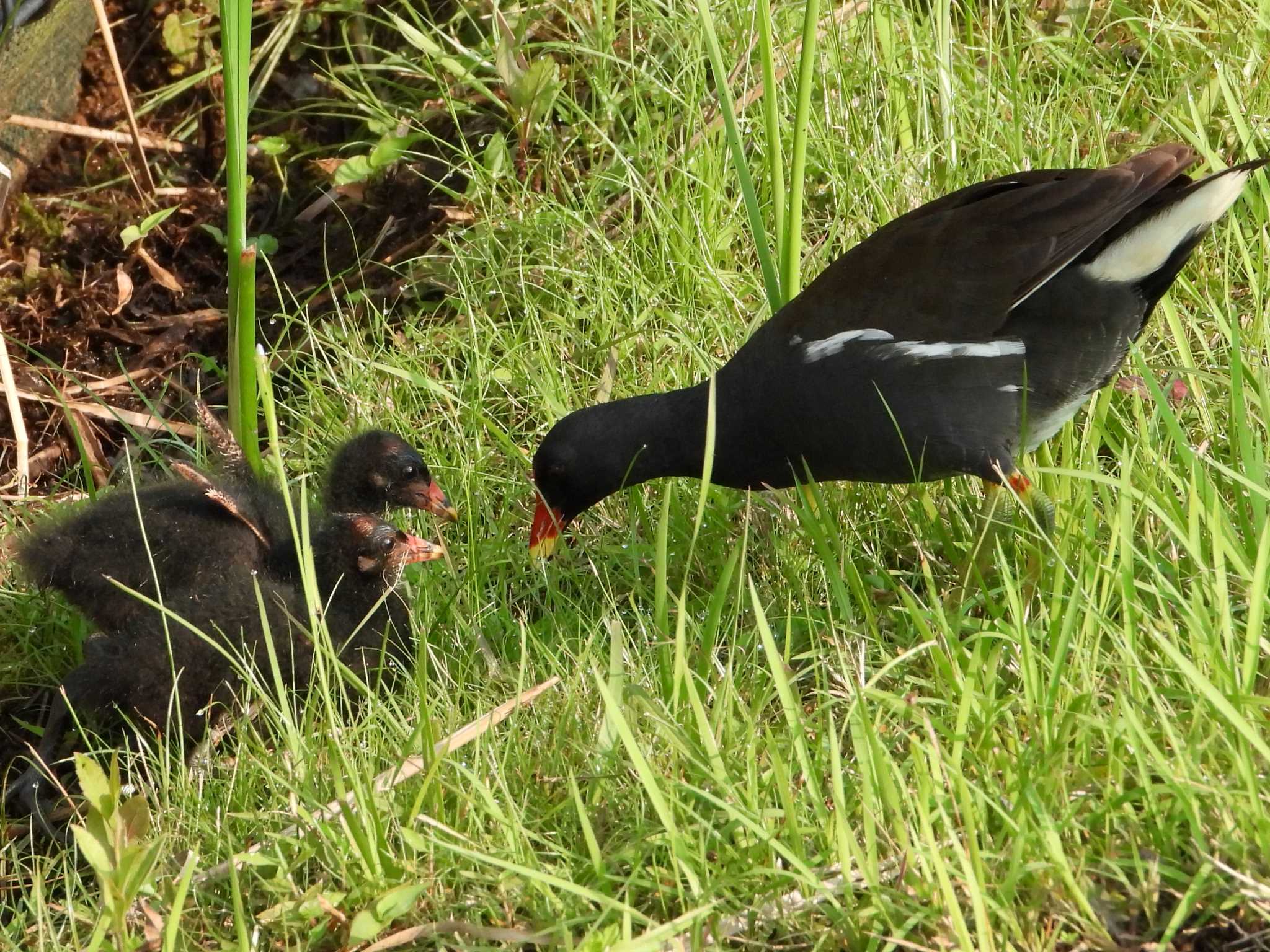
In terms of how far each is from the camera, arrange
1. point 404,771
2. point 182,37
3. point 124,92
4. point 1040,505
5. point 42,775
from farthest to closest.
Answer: point 182,37, point 124,92, point 42,775, point 1040,505, point 404,771

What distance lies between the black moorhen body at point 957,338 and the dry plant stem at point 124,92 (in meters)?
1.99

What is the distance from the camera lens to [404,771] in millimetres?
2250

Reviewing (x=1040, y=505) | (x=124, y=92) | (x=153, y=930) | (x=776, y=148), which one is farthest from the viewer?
(x=124, y=92)

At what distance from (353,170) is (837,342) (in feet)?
6.46

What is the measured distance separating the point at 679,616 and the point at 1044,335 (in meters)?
1.18

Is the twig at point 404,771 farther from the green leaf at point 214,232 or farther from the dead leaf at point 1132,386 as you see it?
the green leaf at point 214,232

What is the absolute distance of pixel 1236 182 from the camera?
2.74 metres

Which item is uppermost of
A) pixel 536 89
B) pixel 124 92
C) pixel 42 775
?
pixel 124 92

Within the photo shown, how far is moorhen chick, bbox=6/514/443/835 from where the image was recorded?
2.62 metres

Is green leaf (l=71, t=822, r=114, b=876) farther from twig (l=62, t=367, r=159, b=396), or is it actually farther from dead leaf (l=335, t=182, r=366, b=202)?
dead leaf (l=335, t=182, r=366, b=202)

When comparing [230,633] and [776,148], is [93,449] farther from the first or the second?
[776,148]

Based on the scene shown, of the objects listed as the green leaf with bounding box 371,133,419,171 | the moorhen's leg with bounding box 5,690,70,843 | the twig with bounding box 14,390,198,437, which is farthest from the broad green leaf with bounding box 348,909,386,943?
the green leaf with bounding box 371,133,419,171

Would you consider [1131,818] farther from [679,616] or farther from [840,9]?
[840,9]

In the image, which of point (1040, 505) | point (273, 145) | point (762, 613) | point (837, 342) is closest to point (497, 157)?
point (273, 145)
